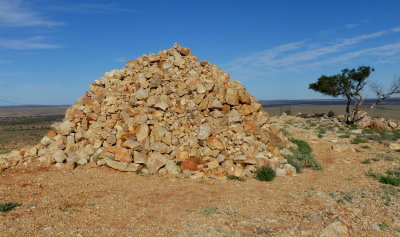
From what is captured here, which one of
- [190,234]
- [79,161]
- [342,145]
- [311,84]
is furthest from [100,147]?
[311,84]

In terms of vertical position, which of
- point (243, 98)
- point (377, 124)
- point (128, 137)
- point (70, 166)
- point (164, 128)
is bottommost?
point (70, 166)

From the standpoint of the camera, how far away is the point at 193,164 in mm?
11750

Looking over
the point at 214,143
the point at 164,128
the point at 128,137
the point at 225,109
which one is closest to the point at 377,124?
the point at 225,109

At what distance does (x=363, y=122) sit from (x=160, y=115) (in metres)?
23.8

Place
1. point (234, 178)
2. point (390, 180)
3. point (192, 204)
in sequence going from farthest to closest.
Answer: point (234, 178), point (390, 180), point (192, 204)

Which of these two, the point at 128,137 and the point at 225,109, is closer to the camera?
the point at 128,137

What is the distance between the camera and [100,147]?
1262 centimetres

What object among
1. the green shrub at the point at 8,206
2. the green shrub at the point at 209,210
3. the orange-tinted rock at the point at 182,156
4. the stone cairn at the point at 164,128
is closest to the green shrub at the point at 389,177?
the stone cairn at the point at 164,128

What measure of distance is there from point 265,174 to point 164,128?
16.2 ft

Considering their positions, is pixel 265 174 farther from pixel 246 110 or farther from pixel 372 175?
pixel 372 175

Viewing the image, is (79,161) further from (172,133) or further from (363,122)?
(363,122)

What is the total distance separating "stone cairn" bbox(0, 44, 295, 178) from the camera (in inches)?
470

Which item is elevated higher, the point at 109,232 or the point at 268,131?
the point at 268,131

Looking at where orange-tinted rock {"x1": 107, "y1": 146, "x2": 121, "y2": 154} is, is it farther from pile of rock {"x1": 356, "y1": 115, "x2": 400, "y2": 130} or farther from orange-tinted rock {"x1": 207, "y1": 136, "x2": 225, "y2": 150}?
pile of rock {"x1": 356, "y1": 115, "x2": 400, "y2": 130}
